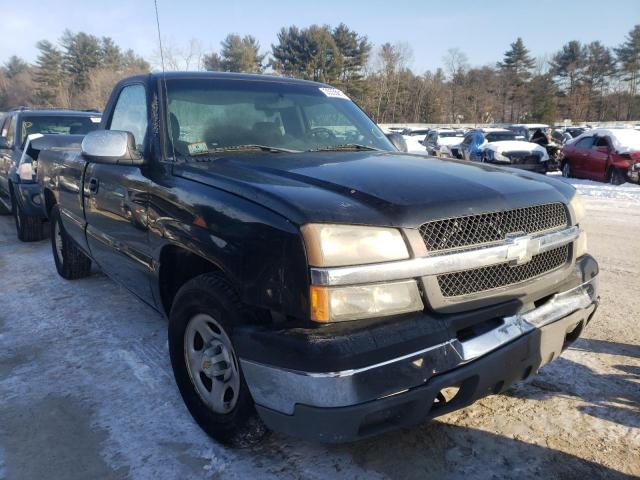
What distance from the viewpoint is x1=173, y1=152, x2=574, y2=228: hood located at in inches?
81.2

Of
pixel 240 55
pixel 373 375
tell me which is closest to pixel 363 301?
pixel 373 375

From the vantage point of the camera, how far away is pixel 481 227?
220 cm

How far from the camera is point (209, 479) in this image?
2.31m

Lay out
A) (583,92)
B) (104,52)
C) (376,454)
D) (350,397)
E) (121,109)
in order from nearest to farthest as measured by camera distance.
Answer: (350,397), (376,454), (121,109), (583,92), (104,52)

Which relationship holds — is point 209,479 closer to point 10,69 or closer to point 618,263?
point 618,263

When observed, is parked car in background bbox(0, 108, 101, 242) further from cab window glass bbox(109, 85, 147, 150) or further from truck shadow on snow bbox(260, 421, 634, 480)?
truck shadow on snow bbox(260, 421, 634, 480)

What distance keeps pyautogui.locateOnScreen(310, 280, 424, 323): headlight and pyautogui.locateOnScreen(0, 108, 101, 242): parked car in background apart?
6.06 metres

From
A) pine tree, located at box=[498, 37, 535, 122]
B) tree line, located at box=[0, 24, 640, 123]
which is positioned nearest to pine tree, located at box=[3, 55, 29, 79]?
tree line, located at box=[0, 24, 640, 123]

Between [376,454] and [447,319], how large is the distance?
0.83 metres

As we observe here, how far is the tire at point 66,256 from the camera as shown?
5188 millimetres

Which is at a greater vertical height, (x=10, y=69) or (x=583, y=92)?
(x=10, y=69)

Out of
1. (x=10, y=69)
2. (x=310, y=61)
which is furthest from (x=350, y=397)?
(x=10, y=69)

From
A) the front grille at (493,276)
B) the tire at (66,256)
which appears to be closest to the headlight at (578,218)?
the front grille at (493,276)

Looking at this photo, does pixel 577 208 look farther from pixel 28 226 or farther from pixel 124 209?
pixel 28 226
